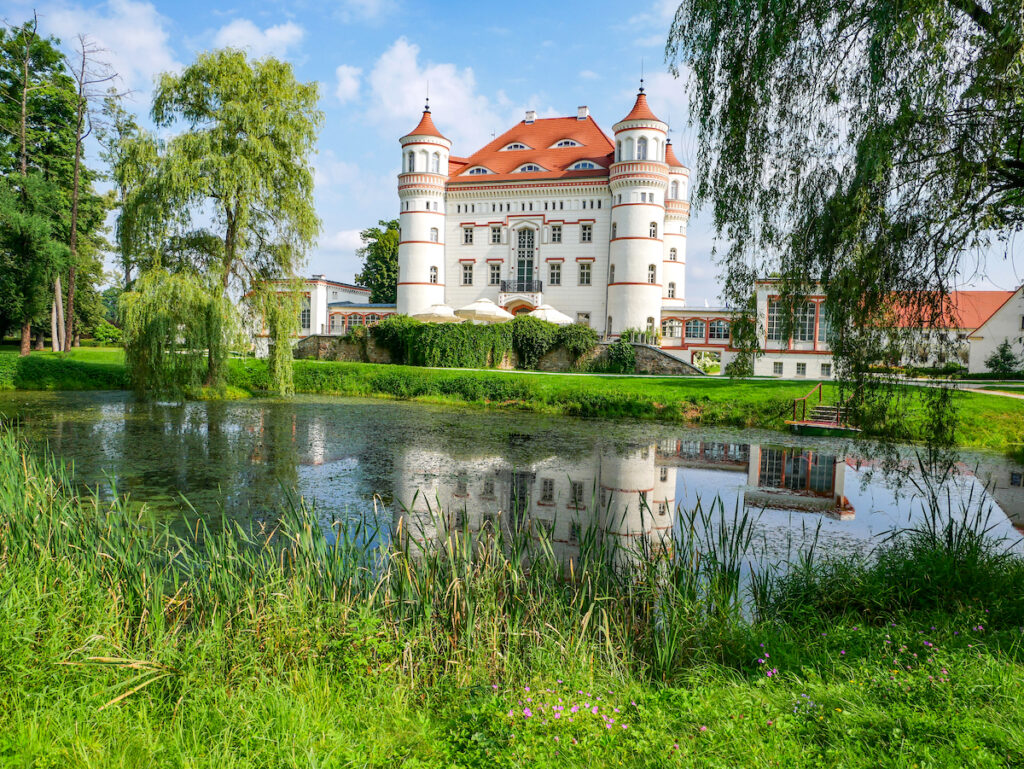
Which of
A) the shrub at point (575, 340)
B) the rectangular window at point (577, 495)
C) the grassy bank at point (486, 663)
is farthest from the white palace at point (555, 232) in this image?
the grassy bank at point (486, 663)

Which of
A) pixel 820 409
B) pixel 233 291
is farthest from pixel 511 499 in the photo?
pixel 233 291

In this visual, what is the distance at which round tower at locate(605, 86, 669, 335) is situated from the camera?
3506 centimetres

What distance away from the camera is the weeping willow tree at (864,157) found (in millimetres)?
4812

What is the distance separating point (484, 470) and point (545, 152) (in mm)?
33714

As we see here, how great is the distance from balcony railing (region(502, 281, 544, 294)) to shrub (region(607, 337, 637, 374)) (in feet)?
37.3

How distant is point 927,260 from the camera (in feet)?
18.1

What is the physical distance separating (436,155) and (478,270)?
7.25m

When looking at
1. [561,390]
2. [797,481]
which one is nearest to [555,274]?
[561,390]

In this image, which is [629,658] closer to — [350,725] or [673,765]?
[673,765]

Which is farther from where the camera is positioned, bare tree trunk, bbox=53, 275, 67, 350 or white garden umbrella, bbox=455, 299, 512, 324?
white garden umbrella, bbox=455, 299, 512, 324

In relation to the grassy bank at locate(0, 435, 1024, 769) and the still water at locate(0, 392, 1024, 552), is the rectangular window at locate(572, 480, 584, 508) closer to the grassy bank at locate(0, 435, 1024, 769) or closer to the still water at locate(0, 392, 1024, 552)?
the still water at locate(0, 392, 1024, 552)

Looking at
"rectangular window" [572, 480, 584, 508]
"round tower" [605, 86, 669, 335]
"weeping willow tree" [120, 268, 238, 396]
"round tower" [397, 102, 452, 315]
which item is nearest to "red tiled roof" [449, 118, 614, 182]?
"round tower" [397, 102, 452, 315]

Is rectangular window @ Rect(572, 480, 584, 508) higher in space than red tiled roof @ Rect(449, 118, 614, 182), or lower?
lower

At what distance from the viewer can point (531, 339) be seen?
28500 mm
